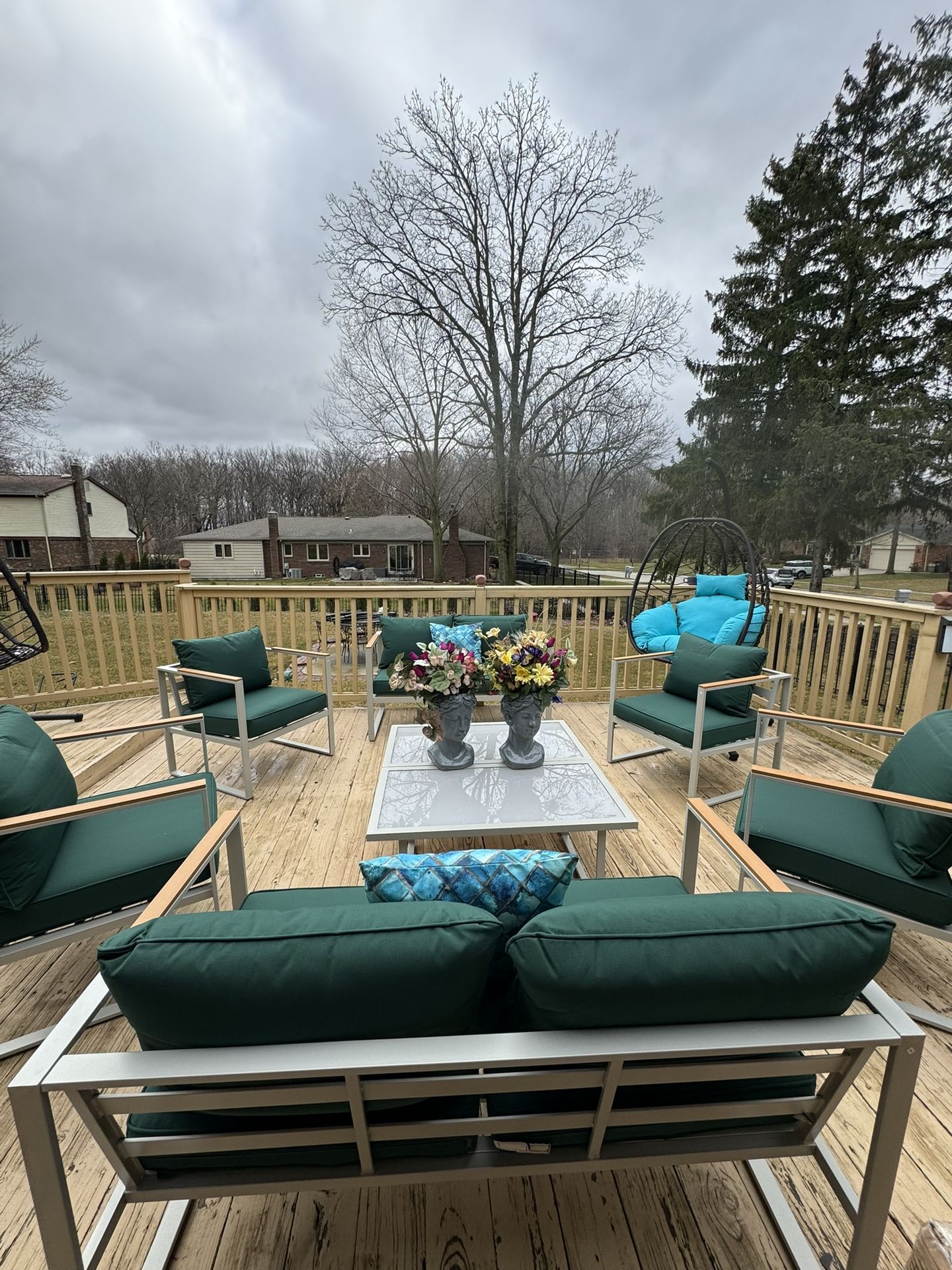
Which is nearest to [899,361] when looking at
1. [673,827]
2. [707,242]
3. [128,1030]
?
[707,242]

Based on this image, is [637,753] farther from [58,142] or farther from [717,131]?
[58,142]

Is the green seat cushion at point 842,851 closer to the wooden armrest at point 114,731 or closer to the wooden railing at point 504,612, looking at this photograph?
the wooden railing at point 504,612

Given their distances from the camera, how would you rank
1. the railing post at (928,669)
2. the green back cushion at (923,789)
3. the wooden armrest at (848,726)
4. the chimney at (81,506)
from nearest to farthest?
1. the green back cushion at (923,789)
2. the wooden armrest at (848,726)
3. the railing post at (928,669)
4. the chimney at (81,506)

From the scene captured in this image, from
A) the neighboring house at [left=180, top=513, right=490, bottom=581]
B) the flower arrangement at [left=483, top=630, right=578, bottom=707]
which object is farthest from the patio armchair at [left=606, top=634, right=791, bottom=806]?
the neighboring house at [left=180, top=513, right=490, bottom=581]

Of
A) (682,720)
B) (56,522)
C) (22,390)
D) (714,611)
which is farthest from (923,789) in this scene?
(56,522)

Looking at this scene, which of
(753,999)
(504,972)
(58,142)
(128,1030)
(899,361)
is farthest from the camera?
(899,361)

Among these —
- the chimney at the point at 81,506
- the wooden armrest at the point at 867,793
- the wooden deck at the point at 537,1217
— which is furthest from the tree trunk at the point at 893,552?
the chimney at the point at 81,506

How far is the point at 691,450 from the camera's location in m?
9.95

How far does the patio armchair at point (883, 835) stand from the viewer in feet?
5.39

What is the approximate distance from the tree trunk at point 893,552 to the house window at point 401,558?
2010 cm

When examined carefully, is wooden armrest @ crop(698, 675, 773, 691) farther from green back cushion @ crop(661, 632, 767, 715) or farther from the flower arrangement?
the flower arrangement

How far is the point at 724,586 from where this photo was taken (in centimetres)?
466

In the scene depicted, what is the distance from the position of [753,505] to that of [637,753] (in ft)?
21.5

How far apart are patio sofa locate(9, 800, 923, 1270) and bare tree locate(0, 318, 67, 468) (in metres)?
13.7
